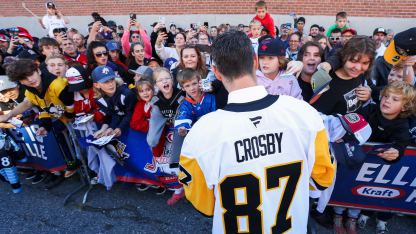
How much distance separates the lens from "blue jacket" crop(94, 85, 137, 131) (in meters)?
3.45

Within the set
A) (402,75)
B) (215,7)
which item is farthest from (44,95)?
(215,7)

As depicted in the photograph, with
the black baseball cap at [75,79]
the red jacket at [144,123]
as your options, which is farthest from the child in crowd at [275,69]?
the black baseball cap at [75,79]

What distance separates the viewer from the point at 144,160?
11.0 feet

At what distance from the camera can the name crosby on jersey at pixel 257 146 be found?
3.84ft

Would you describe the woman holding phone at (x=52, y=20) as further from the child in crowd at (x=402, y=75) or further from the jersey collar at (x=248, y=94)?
the child in crowd at (x=402, y=75)

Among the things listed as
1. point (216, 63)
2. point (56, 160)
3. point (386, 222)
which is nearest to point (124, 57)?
point (56, 160)

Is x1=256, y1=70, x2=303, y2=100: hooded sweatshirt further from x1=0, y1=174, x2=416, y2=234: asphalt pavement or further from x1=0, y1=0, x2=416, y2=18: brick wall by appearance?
x1=0, y1=0, x2=416, y2=18: brick wall

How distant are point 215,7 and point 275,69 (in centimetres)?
836

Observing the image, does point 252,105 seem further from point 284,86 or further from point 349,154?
point 284,86

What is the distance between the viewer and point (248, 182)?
1236mm

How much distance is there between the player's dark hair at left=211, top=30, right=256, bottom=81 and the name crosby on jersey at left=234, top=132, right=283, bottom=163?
1.17 feet

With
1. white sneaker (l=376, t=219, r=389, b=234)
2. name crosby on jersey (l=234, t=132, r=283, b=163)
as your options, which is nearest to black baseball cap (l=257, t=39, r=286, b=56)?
name crosby on jersey (l=234, t=132, r=283, b=163)

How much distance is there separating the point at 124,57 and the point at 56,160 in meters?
3.30

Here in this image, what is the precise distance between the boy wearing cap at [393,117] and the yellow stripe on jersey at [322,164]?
1.32 metres
